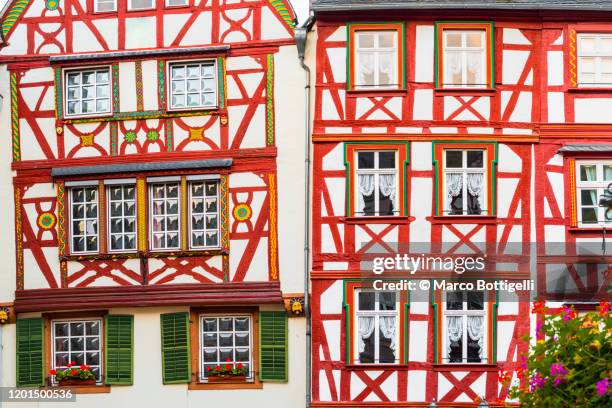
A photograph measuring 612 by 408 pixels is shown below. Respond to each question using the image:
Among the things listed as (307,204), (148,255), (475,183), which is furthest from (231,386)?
(475,183)

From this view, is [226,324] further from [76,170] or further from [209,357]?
[76,170]

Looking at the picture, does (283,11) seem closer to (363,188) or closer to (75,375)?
(363,188)

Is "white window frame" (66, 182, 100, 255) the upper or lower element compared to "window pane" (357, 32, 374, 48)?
lower

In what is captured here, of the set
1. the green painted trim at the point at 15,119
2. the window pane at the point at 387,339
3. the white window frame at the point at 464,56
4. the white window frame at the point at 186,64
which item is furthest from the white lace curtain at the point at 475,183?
the green painted trim at the point at 15,119

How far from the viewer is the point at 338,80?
29.5 m

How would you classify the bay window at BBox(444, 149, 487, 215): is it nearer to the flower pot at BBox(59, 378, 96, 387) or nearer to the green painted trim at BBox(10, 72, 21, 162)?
the flower pot at BBox(59, 378, 96, 387)

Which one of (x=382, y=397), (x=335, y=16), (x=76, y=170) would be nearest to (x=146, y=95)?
(x=76, y=170)

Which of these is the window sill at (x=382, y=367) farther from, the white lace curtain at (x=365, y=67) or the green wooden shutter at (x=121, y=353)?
the white lace curtain at (x=365, y=67)

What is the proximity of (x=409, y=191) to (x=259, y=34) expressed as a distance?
4.09 metres

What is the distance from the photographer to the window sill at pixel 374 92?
2941cm

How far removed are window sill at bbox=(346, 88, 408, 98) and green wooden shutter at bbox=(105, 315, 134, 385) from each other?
585 centimetres

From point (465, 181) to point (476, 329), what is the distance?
106 inches

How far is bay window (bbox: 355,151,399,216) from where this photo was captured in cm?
2931

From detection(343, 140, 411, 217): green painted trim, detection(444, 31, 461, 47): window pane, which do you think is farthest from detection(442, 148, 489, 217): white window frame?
detection(444, 31, 461, 47): window pane
